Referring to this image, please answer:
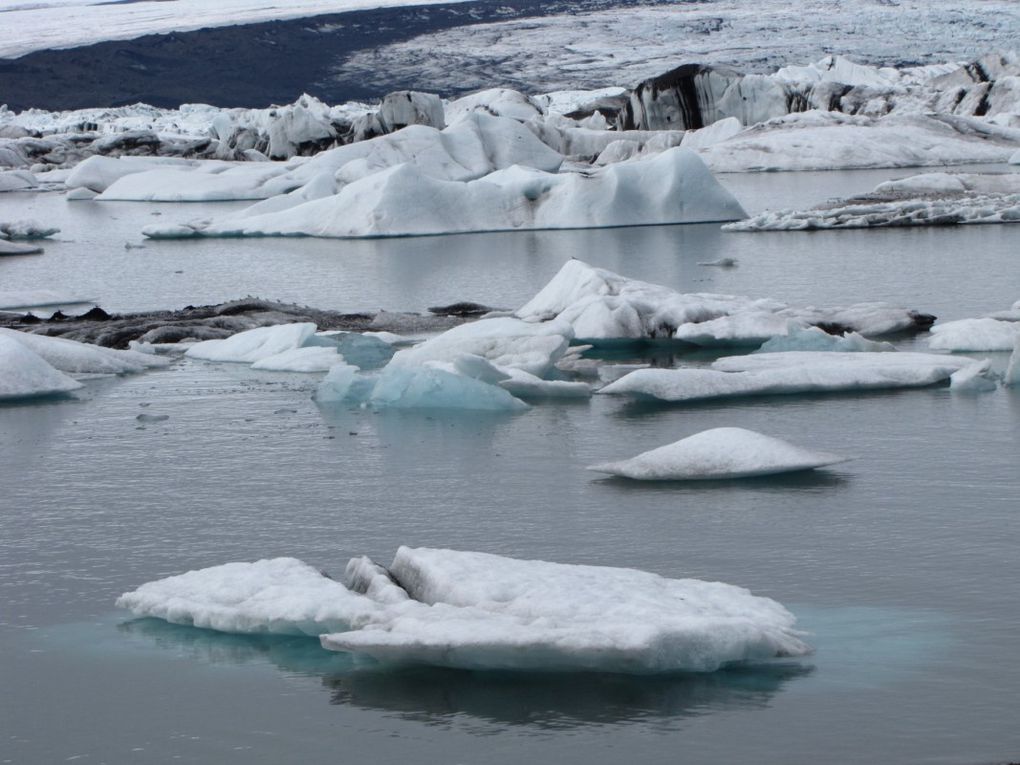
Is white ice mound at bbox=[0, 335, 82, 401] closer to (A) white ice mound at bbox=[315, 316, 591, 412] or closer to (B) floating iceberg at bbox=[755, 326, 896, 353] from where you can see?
(A) white ice mound at bbox=[315, 316, 591, 412]

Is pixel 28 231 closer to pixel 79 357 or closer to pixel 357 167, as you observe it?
pixel 357 167

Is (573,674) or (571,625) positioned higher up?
(571,625)

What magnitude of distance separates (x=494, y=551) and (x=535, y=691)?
1.15 meters

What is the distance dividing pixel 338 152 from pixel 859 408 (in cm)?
1940

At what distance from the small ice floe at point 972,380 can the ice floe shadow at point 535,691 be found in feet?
12.0

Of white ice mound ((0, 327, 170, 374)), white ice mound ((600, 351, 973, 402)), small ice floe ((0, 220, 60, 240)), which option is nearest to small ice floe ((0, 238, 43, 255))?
small ice floe ((0, 220, 60, 240))

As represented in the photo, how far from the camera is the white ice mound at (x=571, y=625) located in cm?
317

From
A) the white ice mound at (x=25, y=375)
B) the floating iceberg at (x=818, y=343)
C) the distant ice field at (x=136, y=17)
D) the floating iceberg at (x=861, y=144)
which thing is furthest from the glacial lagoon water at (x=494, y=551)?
the distant ice field at (x=136, y=17)

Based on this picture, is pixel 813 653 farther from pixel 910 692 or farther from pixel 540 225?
pixel 540 225

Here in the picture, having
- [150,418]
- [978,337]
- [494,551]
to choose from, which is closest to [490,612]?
[494,551]

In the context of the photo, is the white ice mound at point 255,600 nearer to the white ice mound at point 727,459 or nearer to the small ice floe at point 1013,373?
the white ice mound at point 727,459

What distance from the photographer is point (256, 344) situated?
28.0 ft

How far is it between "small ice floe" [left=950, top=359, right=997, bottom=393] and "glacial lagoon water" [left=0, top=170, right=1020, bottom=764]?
0.09 metres

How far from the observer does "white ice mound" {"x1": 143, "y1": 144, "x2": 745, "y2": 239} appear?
17672 millimetres
